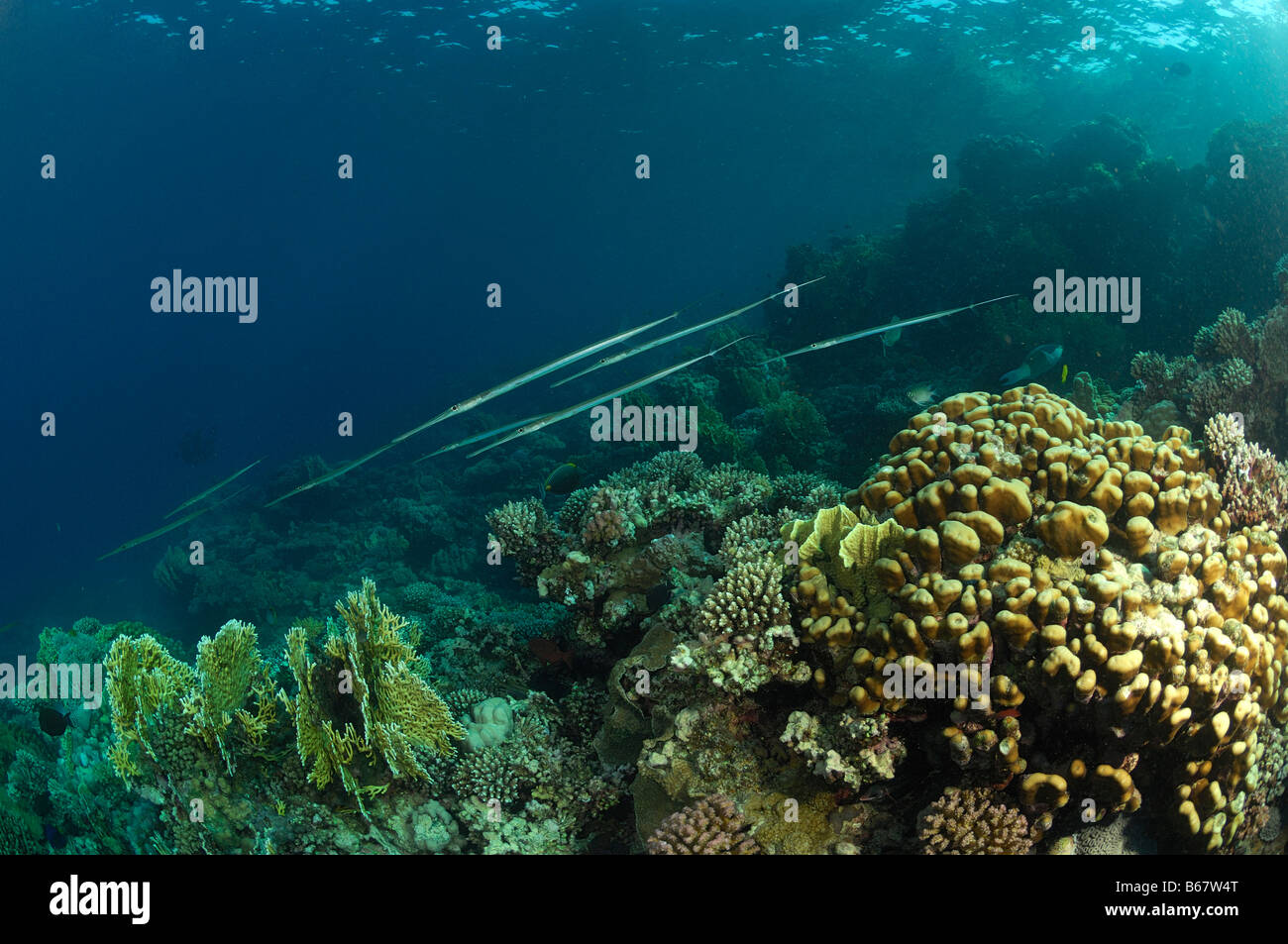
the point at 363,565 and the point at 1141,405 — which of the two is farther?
the point at 363,565

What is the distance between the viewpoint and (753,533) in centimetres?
533

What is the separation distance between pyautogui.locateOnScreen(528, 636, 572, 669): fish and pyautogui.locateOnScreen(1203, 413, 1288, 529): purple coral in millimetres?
5224

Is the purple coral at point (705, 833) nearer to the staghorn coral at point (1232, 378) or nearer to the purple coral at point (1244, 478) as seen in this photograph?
the purple coral at point (1244, 478)

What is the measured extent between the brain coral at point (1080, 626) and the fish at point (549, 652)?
2786 mm

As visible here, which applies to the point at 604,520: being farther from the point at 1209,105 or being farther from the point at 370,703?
the point at 1209,105

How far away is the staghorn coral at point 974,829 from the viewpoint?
3.02m

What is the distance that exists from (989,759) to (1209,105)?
301ft

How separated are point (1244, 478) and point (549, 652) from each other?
A: 18.4 ft

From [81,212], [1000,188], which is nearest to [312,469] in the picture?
[1000,188]

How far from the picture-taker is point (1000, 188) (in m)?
23.5

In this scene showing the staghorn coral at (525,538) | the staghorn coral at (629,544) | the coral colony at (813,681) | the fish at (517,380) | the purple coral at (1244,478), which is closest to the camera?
the coral colony at (813,681)

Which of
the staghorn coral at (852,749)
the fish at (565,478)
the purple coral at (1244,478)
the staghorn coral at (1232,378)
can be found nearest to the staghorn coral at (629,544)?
the fish at (565,478)

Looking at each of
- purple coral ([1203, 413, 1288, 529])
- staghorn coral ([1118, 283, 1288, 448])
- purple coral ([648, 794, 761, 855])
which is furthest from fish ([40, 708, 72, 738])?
staghorn coral ([1118, 283, 1288, 448])

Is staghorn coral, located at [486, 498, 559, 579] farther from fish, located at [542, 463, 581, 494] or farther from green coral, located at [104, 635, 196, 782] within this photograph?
green coral, located at [104, 635, 196, 782]
